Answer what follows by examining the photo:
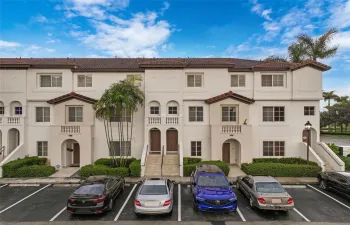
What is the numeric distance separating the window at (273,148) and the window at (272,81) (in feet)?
19.0

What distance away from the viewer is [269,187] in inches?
443

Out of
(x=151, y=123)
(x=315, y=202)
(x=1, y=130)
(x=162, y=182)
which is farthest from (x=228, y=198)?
(x=1, y=130)

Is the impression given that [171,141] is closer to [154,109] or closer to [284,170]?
[154,109]

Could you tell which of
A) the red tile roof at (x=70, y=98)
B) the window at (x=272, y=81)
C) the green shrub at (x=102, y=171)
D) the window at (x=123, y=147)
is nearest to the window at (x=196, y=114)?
the window at (x=123, y=147)

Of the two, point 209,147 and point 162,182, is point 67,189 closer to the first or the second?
point 162,182

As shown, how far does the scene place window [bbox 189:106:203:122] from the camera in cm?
2095

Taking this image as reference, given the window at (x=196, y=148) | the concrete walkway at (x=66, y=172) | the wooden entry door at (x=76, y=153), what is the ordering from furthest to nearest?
the wooden entry door at (x=76, y=153) → the window at (x=196, y=148) → the concrete walkway at (x=66, y=172)

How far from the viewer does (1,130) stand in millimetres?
20109

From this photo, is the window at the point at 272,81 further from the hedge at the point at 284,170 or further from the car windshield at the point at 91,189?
the car windshield at the point at 91,189

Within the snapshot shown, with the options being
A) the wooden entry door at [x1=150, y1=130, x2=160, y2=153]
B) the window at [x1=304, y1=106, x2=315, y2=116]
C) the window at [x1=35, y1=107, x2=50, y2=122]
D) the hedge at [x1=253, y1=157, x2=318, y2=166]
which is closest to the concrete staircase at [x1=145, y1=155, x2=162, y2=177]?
the wooden entry door at [x1=150, y1=130, x2=160, y2=153]

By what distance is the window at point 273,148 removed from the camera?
2095cm

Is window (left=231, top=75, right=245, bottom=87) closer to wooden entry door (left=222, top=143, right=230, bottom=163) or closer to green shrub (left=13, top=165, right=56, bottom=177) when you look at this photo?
wooden entry door (left=222, top=143, right=230, bottom=163)

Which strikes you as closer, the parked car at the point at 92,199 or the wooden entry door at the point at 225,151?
the parked car at the point at 92,199

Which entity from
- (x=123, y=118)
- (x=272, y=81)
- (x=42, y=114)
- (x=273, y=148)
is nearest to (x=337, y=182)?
(x=273, y=148)
